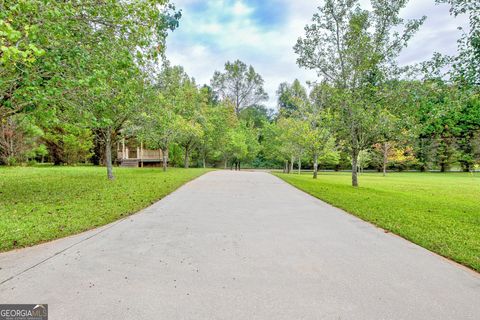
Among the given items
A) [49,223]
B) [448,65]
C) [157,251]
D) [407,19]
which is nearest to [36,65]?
[49,223]

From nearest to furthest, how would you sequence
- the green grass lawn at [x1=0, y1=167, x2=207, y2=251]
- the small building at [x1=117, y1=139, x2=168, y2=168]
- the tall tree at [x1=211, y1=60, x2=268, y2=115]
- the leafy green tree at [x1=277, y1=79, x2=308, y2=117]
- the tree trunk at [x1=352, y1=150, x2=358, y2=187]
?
the green grass lawn at [x1=0, y1=167, x2=207, y2=251], the tree trunk at [x1=352, y1=150, x2=358, y2=187], the leafy green tree at [x1=277, y1=79, x2=308, y2=117], the small building at [x1=117, y1=139, x2=168, y2=168], the tall tree at [x1=211, y1=60, x2=268, y2=115]

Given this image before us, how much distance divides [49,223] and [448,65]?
10649 mm

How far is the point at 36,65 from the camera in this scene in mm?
5176

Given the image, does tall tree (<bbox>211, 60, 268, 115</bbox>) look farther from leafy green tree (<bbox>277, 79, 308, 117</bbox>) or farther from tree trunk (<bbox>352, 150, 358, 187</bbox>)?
tree trunk (<bbox>352, 150, 358, 187</bbox>)

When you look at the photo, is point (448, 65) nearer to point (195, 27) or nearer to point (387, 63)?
point (387, 63)

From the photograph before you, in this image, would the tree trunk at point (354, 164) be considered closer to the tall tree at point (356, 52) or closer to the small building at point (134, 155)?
the tall tree at point (356, 52)

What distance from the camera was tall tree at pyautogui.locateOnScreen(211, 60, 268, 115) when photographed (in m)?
49.7

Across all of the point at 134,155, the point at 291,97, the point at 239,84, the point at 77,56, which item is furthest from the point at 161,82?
the point at 239,84

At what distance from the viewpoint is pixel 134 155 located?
31.5m

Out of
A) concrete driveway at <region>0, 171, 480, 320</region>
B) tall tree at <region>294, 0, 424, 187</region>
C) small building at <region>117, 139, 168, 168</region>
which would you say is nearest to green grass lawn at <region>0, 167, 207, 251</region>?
concrete driveway at <region>0, 171, 480, 320</region>

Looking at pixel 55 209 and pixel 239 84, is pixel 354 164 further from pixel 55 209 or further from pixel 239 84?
pixel 239 84

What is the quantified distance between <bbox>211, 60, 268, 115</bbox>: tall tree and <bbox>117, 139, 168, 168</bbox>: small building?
73.4 feet

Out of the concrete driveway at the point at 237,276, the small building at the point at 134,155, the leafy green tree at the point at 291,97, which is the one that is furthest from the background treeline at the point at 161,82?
the concrete driveway at the point at 237,276

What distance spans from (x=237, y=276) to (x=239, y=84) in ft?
164
